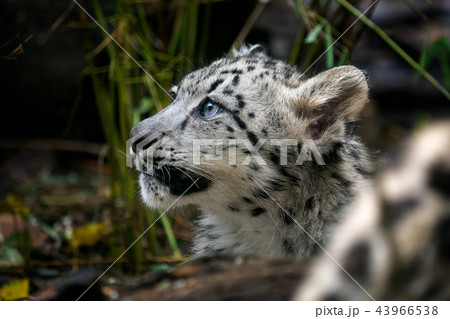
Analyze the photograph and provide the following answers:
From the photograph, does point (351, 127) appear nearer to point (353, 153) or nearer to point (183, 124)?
point (353, 153)

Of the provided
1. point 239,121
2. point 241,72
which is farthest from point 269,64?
point 239,121

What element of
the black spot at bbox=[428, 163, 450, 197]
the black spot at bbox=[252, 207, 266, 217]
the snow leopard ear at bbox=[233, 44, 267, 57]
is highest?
the snow leopard ear at bbox=[233, 44, 267, 57]

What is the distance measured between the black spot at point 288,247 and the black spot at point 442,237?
153 cm

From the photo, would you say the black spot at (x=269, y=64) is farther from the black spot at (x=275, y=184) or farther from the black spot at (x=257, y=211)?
the black spot at (x=257, y=211)

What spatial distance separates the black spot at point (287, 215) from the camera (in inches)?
144

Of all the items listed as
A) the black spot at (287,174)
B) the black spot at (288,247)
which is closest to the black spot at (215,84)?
the black spot at (287,174)

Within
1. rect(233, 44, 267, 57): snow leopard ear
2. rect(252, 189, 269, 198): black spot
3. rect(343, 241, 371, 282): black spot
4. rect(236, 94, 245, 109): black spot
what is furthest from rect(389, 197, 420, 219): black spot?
rect(233, 44, 267, 57): snow leopard ear

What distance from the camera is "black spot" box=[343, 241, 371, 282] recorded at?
1905mm

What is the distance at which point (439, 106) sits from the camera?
5.37 meters

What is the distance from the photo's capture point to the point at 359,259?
1911mm

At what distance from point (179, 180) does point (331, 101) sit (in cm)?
103

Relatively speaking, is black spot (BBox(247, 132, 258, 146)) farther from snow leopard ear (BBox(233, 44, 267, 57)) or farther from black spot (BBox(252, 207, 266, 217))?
snow leopard ear (BBox(233, 44, 267, 57))
